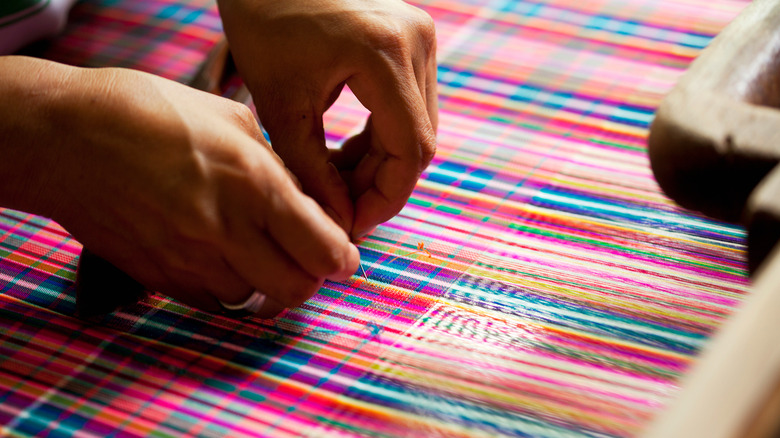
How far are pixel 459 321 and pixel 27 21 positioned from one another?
794 millimetres

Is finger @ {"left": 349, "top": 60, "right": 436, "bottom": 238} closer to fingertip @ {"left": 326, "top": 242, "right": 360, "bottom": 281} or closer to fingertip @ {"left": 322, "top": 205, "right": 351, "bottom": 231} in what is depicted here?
fingertip @ {"left": 322, "top": 205, "right": 351, "bottom": 231}

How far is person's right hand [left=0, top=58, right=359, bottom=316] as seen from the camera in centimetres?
57

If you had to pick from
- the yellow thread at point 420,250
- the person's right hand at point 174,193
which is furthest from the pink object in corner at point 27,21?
the yellow thread at point 420,250

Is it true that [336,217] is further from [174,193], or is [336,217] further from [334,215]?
[174,193]

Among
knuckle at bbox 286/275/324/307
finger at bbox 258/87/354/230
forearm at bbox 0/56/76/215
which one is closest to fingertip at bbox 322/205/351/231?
finger at bbox 258/87/354/230

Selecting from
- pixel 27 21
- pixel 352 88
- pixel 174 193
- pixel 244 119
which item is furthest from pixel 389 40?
pixel 27 21

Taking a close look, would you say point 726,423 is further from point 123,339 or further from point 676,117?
point 123,339

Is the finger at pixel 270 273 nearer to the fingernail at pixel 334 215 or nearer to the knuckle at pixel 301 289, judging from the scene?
the knuckle at pixel 301 289

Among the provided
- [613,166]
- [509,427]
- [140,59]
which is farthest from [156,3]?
[509,427]

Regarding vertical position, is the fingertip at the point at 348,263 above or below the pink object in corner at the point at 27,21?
below

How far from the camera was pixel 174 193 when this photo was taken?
1.86 ft

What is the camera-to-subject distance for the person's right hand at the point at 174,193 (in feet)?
1.87

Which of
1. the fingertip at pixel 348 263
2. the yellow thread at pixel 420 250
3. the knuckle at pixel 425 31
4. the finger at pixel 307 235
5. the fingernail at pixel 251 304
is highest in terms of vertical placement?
the knuckle at pixel 425 31

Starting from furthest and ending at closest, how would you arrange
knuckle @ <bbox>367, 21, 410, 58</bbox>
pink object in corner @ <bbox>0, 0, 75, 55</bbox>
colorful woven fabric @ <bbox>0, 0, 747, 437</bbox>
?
pink object in corner @ <bbox>0, 0, 75, 55</bbox>
knuckle @ <bbox>367, 21, 410, 58</bbox>
colorful woven fabric @ <bbox>0, 0, 747, 437</bbox>
